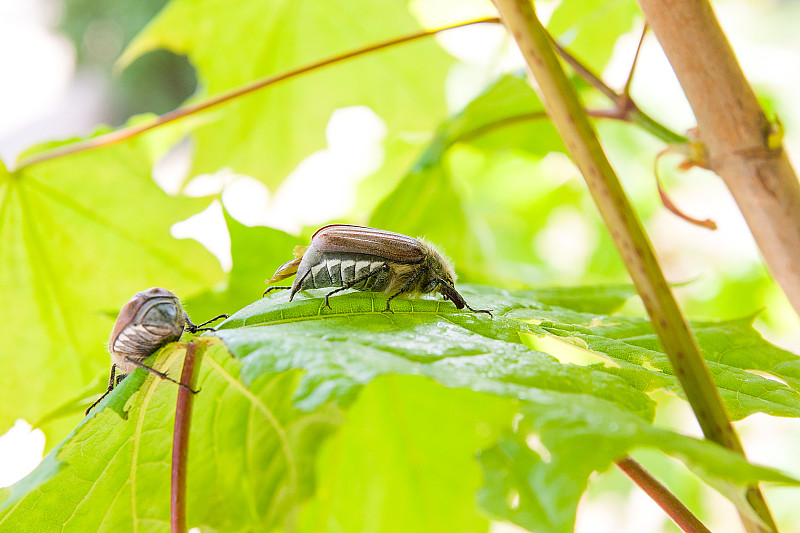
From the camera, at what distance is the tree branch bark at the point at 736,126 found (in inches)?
22.8

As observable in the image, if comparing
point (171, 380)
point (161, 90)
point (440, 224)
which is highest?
point (161, 90)

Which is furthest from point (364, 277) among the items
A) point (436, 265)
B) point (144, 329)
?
point (144, 329)

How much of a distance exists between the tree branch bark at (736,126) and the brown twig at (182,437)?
568 mm

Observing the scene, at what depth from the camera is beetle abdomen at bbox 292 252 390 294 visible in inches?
31.0

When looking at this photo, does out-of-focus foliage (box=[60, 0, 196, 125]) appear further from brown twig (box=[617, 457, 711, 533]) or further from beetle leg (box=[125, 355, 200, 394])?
brown twig (box=[617, 457, 711, 533])

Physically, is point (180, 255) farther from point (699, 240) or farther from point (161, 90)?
point (161, 90)

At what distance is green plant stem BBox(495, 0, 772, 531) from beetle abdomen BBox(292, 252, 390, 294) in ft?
1.12

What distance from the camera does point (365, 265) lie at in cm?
83

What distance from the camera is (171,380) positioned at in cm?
63

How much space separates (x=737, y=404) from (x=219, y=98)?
808mm

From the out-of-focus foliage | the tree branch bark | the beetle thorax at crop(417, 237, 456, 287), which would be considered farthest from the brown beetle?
the out-of-focus foliage

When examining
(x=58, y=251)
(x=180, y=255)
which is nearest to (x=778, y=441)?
(x=180, y=255)

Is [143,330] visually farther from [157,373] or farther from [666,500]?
[666,500]

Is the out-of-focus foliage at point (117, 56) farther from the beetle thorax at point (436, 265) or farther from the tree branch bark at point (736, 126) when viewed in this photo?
the tree branch bark at point (736, 126)
